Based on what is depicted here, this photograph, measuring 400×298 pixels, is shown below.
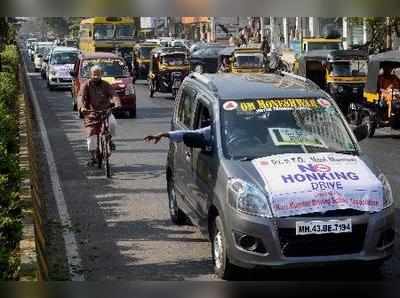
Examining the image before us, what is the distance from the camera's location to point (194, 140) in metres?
6.54

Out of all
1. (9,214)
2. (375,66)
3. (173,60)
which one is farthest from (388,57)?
(9,214)

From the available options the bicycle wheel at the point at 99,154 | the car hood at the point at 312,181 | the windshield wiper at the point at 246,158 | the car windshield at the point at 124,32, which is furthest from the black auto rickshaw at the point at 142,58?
the car hood at the point at 312,181

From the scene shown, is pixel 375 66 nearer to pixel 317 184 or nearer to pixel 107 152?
pixel 107 152

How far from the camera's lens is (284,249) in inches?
222

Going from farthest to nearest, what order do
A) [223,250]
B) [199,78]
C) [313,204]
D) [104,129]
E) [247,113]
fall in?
[104,129] < [199,78] < [247,113] < [223,250] < [313,204]

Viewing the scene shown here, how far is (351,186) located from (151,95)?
22.8 m

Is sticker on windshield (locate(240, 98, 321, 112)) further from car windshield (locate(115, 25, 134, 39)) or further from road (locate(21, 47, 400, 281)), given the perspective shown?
car windshield (locate(115, 25, 134, 39))

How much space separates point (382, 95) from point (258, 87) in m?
10.5

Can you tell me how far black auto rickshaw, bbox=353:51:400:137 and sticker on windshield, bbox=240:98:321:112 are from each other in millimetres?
9923

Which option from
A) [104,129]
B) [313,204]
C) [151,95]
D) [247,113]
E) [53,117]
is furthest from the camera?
[151,95]

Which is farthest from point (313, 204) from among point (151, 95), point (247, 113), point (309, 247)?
point (151, 95)

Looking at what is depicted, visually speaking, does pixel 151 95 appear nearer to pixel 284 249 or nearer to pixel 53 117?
pixel 53 117

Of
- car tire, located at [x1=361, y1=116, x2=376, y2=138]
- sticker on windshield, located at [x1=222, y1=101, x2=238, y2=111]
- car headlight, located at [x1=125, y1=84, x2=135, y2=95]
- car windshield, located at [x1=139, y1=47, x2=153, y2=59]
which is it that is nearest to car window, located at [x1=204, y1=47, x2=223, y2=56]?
car windshield, located at [x1=139, y1=47, x2=153, y2=59]

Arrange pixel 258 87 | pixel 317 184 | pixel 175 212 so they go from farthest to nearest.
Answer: pixel 175 212 < pixel 258 87 < pixel 317 184
